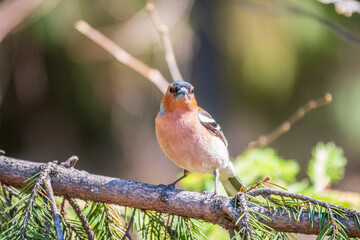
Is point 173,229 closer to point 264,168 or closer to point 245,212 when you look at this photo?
point 245,212

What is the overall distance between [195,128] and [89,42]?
4338mm

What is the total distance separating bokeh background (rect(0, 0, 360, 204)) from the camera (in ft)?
22.9

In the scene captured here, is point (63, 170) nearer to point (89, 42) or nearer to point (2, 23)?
point (2, 23)

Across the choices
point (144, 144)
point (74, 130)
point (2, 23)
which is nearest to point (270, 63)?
point (144, 144)

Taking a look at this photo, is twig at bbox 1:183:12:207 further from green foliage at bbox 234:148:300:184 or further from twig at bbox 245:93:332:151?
twig at bbox 245:93:332:151

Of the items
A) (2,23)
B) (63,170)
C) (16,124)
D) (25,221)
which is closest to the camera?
(25,221)

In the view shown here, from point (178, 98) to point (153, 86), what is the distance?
433 cm

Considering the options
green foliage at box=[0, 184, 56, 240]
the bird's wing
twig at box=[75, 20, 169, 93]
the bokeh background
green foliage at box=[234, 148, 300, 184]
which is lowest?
green foliage at box=[0, 184, 56, 240]

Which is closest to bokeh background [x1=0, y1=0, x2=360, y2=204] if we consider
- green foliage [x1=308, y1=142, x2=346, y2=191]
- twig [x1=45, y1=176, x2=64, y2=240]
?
green foliage [x1=308, y1=142, x2=346, y2=191]

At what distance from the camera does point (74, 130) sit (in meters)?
8.07

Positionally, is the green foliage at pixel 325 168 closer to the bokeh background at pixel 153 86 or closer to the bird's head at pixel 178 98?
the bird's head at pixel 178 98

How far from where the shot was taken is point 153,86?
759 centimetres

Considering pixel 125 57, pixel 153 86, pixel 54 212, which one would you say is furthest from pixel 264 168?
pixel 153 86

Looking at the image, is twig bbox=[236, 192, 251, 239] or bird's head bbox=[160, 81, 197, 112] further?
bird's head bbox=[160, 81, 197, 112]
